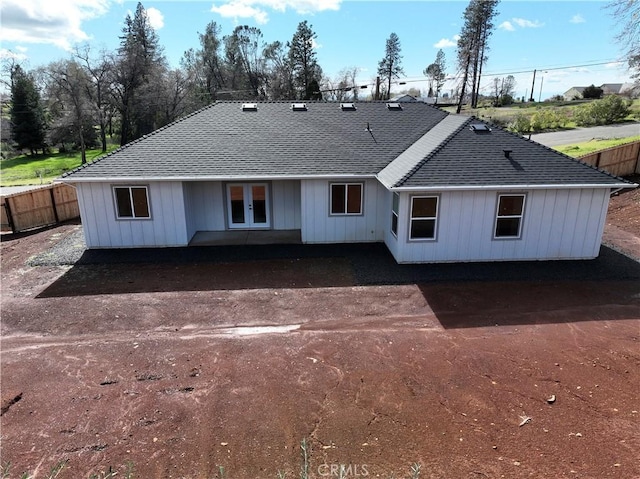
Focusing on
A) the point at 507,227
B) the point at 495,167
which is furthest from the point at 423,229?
the point at 495,167

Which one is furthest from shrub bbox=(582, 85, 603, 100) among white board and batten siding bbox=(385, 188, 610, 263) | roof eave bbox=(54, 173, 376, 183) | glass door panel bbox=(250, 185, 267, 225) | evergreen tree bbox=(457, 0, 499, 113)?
glass door panel bbox=(250, 185, 267, 225)

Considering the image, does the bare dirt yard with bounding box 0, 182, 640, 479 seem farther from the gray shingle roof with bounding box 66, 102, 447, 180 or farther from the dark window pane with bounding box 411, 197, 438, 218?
the gray shingle roof with bounding box 66, 102, 447, 180

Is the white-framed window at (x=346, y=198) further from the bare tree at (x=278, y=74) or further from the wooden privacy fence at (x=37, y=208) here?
the bare tree at (x=278, y=74)

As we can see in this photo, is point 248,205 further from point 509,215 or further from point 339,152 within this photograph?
point 509,215

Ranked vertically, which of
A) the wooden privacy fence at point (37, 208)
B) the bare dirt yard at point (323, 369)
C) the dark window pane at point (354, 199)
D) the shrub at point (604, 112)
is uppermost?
the shrub at point (604, 112)

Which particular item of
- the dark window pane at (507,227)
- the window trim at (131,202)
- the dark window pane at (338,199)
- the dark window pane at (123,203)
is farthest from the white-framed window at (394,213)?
the dark window pane at (123,203)

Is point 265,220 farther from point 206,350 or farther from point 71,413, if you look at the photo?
point 71,413

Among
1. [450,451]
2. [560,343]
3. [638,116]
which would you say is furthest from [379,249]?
[638,116]
